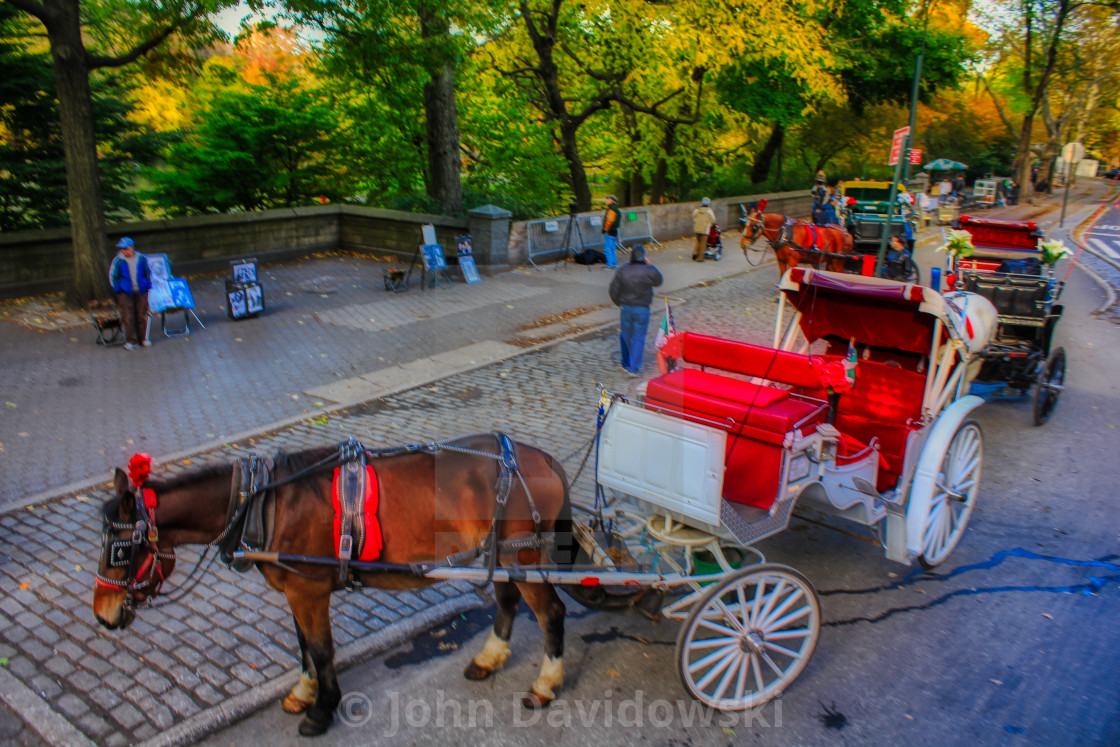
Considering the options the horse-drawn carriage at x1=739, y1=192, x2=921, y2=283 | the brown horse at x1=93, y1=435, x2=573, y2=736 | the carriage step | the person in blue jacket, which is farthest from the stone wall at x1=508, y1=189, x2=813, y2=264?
the brown horse at x1=93, y1=435, x2=573, y2=736

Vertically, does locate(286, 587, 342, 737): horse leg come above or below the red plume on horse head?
below

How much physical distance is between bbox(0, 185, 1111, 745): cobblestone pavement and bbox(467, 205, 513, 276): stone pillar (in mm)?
748

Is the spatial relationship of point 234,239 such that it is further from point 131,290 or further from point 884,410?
point 884,410

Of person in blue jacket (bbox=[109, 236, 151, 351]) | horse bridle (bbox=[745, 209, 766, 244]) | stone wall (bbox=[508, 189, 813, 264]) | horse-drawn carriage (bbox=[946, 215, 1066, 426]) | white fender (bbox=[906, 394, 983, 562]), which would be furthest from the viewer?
stone wall (bbox=[508, 189, 813, 264])

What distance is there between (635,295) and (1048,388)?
521 cm

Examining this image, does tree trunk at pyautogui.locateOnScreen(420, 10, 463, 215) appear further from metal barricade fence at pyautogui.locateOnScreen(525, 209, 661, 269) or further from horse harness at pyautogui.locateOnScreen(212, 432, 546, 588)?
horse harness at pyautogui.locateOnScreen(212, 432, 546, 588)

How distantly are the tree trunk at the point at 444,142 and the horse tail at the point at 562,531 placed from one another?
1602 centimetres

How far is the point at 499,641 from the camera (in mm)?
4914

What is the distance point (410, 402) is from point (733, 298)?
883 cm

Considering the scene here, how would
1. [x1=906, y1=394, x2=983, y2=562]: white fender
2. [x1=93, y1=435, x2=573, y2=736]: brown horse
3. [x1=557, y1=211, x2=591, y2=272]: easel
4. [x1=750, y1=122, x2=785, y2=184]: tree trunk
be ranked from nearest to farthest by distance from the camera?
[x1=93, y1=435, x2=573, y2=736]: brown horse, [x1=906, y1=394, x2=983, y2=562]: white fender, [x1=557, y1=211, x2=591, y2=272]: easel, [x1=750, y1=122, x2=785, y2=184]: tree trunk

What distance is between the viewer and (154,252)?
1539 centimetres

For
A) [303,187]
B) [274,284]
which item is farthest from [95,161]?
[303,187]

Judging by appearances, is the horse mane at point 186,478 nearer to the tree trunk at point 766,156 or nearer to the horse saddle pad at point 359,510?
the horse saddle pad at point 359,510

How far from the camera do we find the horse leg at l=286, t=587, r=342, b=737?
4152mm
